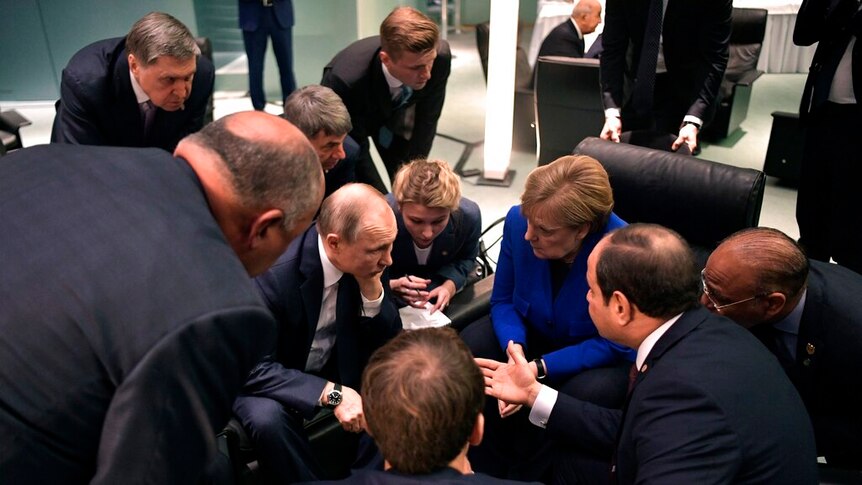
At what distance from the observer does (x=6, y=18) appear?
18.9 feet

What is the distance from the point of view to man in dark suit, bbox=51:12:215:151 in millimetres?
2510

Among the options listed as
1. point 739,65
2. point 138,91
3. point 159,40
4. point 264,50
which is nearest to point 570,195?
point 159,40

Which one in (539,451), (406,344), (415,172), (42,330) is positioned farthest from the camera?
(415,172)

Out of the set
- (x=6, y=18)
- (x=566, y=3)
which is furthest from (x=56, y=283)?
(x=6, y=18)

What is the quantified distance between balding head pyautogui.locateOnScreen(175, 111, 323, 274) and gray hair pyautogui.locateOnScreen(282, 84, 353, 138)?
A: 1.21 meters

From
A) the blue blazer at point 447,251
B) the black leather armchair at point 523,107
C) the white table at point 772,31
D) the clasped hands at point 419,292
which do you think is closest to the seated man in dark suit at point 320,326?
the clasped hands at point 419,292

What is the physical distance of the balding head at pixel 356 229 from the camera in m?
1.88

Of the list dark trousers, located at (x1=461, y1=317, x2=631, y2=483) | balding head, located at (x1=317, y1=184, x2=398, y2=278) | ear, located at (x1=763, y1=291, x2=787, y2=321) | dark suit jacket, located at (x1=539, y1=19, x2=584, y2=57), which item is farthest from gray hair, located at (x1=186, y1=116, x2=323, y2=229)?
dark suit jacket, located at (x1=539, y1=19, x2=584, y2=57)

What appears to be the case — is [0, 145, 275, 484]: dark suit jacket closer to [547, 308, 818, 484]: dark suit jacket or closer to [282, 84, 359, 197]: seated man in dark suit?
Answer: [547, 308, 818, 484]: dark suit jacket

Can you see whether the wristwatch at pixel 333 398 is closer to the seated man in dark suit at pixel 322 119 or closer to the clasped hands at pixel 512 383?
the clasped hands at pixel 512 383

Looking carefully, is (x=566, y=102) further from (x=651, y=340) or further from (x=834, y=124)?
(x=651, y=340)

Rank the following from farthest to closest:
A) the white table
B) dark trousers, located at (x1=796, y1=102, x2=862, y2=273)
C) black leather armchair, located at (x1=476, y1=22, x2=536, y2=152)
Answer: the white table → black leather armchair, located at (x1=476, y1=22, x2=536, y2=152) → dark trousers, located at (x1=796, y1=102, x2=862, y2=273)

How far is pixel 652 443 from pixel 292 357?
3.58 feet

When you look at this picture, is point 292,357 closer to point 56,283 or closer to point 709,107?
point 56,283
